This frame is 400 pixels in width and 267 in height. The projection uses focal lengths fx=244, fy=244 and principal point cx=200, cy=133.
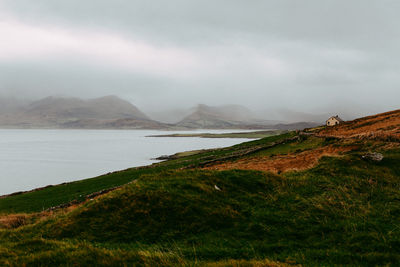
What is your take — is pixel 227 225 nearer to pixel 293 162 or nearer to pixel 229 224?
pixel 229 224

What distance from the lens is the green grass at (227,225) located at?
6938 mm

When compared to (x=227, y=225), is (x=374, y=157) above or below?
above

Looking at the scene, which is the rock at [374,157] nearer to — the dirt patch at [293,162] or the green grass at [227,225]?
the green grass at [227,225]

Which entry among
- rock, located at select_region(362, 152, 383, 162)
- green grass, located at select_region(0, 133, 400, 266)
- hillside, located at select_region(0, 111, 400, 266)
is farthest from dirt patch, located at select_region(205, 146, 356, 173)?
green grass, located at select_region(0, 133, 400, 266)

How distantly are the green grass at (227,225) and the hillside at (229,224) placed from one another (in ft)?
0.13

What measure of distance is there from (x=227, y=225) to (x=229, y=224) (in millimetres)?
106

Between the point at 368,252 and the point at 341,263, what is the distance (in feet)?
4.42

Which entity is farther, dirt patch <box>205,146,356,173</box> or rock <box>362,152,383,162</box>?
dirt patch <box>205,146,356,173</box>

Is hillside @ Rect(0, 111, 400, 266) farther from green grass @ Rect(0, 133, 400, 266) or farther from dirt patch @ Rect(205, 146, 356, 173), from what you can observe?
dirt patch @ Rect(205, 146, 356, 173)

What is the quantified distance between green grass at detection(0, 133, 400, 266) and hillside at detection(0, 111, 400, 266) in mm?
40

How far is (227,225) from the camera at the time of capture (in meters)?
10.1

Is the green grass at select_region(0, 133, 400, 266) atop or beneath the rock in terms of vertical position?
beneath

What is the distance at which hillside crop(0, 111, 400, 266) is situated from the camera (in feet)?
22.7

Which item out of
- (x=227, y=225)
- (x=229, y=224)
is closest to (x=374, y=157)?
(x=229, y=224)
